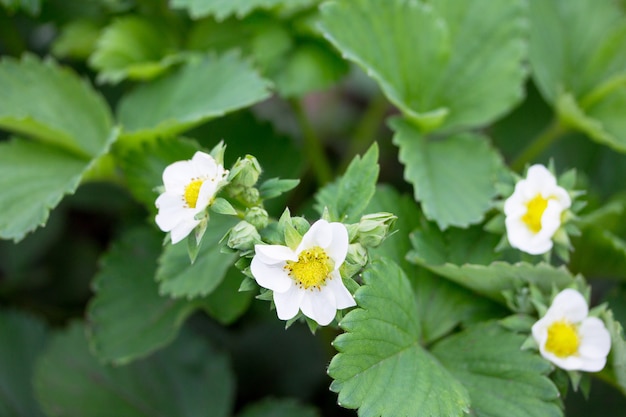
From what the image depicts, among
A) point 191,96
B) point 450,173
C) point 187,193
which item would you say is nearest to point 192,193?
point 187,193

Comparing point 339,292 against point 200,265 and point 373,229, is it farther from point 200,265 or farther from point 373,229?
point 200,265

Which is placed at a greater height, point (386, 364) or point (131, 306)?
point (386, 364)

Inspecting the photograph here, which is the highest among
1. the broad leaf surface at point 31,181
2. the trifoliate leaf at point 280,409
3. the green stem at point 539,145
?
the broad leaf surface at point 31,181

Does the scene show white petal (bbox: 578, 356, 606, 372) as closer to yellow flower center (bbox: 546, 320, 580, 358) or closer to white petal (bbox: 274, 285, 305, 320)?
yellow flower center (bbox: 546, 320, 580, 358)

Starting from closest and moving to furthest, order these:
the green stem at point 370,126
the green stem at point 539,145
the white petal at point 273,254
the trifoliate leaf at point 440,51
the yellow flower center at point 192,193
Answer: the white petal at point 273,254
the yellow flower center at point 192,193
the trifoliate leaf at point 440,51
the green stem at point 539,145
the green stem at point 370,126

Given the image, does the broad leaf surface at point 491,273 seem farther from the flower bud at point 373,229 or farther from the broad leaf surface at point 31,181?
the broad leaf surface at point 31,181

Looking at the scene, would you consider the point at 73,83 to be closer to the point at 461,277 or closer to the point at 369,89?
the point at 461,277

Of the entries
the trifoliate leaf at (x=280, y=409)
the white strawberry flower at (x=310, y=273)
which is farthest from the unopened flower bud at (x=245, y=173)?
the trifoliate leaf at (x=280, y=409)
